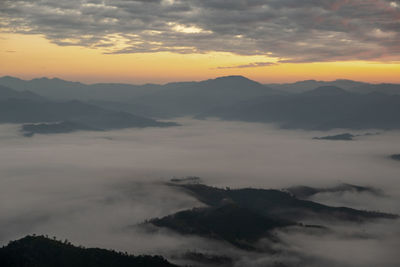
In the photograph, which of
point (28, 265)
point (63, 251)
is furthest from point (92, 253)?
point (28, 265)

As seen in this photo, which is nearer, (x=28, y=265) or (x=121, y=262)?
(x=28, y=265)

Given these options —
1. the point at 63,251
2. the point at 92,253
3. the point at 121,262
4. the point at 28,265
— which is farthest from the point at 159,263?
the point at 28,265

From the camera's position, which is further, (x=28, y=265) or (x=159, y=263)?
(x=159, y=263)

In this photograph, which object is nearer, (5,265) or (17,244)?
(5,265)

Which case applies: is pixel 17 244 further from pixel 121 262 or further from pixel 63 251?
pixel 121 262

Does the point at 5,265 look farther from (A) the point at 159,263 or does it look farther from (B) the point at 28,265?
(A) the point at 159,263
